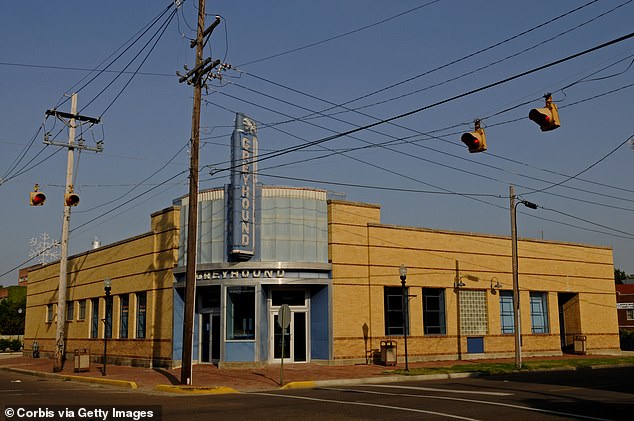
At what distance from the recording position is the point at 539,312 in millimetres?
39531

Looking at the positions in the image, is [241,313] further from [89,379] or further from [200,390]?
[200,390]

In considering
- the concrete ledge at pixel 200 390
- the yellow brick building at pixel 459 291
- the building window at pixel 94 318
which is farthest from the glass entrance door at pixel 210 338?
the building window at pixel 94 318

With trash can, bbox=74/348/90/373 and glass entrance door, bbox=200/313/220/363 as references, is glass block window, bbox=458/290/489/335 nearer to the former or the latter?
glass entrance door, bbox=200/313/220/363

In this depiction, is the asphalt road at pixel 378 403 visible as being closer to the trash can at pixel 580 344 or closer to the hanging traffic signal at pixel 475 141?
the hanging traffic signal at pixel 475 141

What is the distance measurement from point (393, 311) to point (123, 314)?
621 inches

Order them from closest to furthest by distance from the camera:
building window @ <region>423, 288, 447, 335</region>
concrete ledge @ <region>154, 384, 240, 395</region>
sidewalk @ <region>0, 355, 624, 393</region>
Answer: concrete ledge @ <region>154, 384, 240, 395</region>, sidewalk @ <region>0, 355, 624, 393</region>, building window @ <region>423, 288, 447, 335</region>

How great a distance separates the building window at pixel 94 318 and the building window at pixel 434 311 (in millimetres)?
20418

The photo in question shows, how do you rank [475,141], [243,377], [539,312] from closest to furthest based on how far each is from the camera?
[475,141], [243,377], [539,312]

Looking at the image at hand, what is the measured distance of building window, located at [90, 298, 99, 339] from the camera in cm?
4082

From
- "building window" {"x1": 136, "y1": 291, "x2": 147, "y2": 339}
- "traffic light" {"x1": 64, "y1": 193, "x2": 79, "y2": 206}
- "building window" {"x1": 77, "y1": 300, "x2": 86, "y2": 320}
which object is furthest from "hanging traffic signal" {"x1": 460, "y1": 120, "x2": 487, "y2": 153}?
"building window" {"x1": 77, "y1": 300, "x2": 86, "y2": 320}

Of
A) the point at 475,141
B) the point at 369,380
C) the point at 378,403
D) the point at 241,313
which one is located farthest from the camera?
the point at 241,313

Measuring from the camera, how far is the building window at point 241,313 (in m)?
29.9

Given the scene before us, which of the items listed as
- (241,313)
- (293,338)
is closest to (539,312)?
(293,338)

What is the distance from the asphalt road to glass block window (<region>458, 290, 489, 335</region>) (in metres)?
12.3
